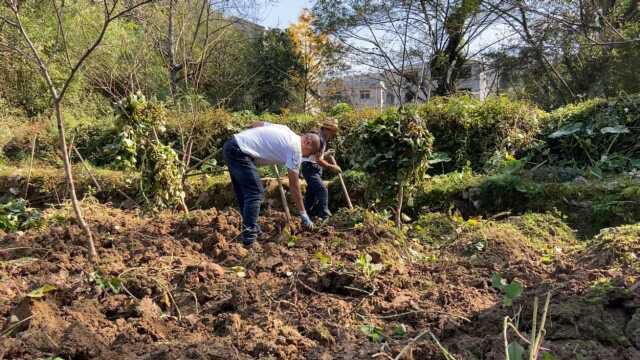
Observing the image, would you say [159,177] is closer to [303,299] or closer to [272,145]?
[272,145]

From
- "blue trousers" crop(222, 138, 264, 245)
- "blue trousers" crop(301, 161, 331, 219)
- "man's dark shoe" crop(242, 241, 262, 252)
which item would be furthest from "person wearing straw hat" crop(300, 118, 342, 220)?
"man's dark shoe" crop(242, 241, 262, 252)

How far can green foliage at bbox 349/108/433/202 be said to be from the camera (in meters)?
5.24

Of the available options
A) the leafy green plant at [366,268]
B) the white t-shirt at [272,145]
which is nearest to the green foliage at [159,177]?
the white t-shirt at [272,145]

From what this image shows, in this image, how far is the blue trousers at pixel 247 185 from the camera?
482cm

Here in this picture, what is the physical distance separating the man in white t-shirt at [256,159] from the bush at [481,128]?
4216 mm

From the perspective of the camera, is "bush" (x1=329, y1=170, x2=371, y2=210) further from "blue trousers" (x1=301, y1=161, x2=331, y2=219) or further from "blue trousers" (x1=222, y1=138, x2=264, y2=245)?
"blue trousers" (x1=222, y1=138, x2=264, y2=245)

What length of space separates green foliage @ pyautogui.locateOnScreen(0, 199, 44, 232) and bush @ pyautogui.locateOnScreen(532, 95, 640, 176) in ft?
23.9

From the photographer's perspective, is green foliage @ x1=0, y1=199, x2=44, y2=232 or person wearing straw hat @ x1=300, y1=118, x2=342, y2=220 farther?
green foliage @ x1=0, y1=199, x2=44, y2=232

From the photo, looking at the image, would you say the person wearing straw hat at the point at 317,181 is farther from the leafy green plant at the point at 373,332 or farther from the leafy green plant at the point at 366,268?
the leafy green plant at the point at 373,332

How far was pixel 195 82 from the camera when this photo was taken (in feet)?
27.3

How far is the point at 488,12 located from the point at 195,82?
11462 millimetres

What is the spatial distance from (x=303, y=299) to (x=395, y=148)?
237cm

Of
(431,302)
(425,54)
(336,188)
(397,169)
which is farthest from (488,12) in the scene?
(431,302)

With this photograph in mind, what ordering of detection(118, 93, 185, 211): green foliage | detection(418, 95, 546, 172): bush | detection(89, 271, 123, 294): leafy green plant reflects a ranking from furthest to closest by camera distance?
detection(418, 95, 546, 172): bush < detection(118, 93, 185, 211): green foliage < detection(89, 271, 123, 294): leafy green plant
